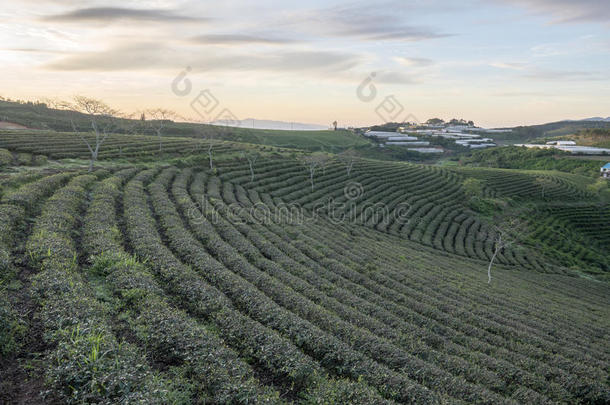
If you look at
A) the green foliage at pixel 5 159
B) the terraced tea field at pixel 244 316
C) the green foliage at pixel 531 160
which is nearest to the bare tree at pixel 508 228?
the terraced tea field at pixel 244 316

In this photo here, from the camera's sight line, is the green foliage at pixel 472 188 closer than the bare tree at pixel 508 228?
No

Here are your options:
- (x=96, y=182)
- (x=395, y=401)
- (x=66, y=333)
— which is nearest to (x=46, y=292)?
(x=66, y=333)

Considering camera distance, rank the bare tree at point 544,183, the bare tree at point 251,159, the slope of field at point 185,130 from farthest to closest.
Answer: the bare tree at point 544,183, the slope of field at point 185,130, the bare tree at point 251,159

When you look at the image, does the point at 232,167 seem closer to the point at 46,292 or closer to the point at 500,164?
the point at 46,292

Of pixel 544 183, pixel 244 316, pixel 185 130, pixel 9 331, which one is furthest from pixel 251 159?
pixel 544 183

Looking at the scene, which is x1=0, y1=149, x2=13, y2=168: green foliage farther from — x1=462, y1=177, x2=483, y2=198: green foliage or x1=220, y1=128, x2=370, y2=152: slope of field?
x1=220, y1=128, x2=370, y2=152: slope of field

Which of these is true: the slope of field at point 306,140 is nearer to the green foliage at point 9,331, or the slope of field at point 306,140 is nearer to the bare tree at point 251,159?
the bare tree at point 251,159

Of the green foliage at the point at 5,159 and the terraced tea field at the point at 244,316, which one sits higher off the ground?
the green foliage at the point at 5,159

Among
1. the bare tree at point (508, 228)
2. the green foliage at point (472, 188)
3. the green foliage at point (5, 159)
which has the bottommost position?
the bare tree at point (508, 228)

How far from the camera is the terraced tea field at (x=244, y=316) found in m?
7.83

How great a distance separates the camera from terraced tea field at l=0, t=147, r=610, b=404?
783cm

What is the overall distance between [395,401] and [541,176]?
10730 cm

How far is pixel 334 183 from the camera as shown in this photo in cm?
5872

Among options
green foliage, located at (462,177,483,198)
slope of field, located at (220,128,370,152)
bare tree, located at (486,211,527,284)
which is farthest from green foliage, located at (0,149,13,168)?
slope of field, located at (220,128,370,152)
